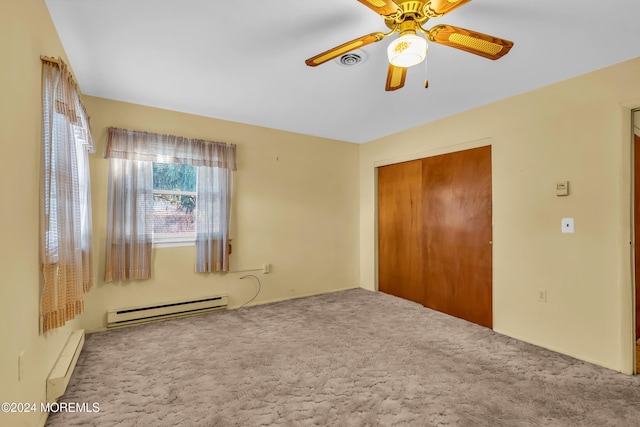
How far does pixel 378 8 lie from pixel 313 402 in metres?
2.33

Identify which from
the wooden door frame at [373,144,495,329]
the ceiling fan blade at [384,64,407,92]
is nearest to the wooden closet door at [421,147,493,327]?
the wooden door frame at [373,144,495,329]

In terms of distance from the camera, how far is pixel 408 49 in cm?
154

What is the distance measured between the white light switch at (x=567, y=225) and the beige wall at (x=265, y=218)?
9.39 ft

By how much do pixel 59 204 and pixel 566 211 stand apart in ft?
12.8

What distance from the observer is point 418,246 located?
4152 mm

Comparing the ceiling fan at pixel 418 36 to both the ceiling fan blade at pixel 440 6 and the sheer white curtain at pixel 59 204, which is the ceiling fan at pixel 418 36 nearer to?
the ceiling fan blade at pixel 440 6

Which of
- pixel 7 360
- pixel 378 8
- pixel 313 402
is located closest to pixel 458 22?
pixel 378 8

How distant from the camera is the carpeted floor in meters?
1.84

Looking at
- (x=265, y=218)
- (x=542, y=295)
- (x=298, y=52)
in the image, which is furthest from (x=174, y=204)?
(x=542, y=295)

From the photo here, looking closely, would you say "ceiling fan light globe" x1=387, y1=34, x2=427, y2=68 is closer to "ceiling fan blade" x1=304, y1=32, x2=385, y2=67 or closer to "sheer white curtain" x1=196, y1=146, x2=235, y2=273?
"ceiling fan blade" x1=304, y1=32, x2=385, y2=67

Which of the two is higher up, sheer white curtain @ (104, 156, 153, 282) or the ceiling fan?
the ceiling fan

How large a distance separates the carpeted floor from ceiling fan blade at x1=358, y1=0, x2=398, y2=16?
7.42 feet

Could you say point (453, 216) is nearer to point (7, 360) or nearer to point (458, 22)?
point (458, 22)

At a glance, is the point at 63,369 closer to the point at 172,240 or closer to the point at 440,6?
the point at 172,240
